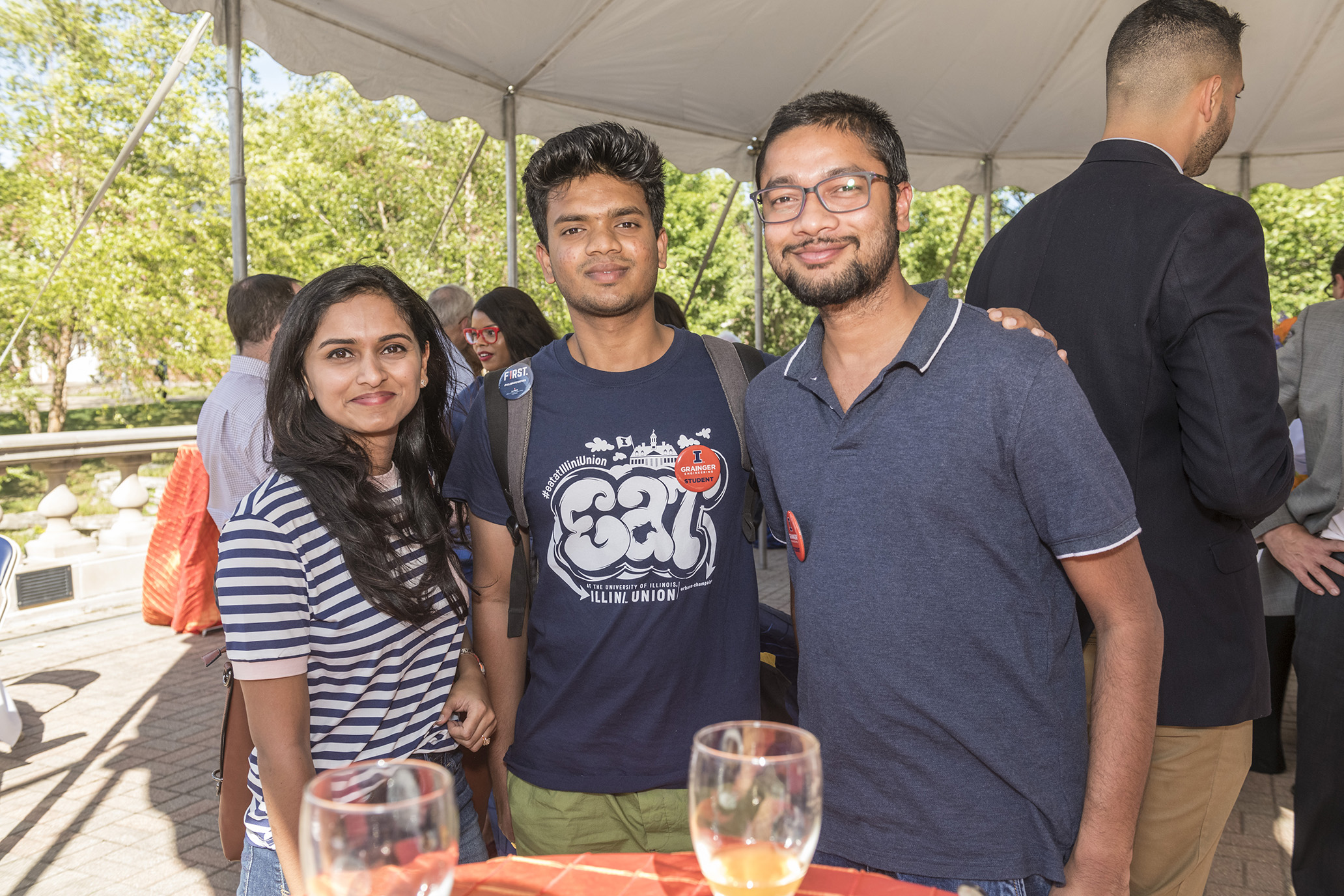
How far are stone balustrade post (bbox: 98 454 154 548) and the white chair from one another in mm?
3460

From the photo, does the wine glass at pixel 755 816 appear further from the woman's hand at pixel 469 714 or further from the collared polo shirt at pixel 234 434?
the collared polo shirt at pixel 234 434

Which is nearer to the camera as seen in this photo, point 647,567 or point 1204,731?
point 1204,731

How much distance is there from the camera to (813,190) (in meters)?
1.66

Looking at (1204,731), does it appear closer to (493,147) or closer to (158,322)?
(158,322)

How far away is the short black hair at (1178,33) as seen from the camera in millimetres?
1995

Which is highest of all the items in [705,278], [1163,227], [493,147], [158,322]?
[493,147]

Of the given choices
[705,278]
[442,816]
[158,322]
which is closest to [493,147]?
[705,278]

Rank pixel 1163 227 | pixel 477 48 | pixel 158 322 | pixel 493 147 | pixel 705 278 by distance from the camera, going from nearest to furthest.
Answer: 1. pixel 1163 227
2. pixel 477 48
3. pixel 158 322
4. pixel 493 147
5. pixel 705 278

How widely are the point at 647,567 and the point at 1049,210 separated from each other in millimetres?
1221

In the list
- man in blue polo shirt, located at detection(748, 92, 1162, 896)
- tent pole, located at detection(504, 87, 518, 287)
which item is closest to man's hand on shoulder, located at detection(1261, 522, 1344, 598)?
man in blue polo shirt, located at detection(748, 92, 1162, 896)

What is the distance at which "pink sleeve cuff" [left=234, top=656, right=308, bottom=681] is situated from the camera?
1.57 m

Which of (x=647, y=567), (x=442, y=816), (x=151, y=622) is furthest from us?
(x=151, y=622)

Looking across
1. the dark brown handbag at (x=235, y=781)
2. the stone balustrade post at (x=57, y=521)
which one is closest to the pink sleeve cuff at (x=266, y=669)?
the dark brown handbag at (x=235, y=781)

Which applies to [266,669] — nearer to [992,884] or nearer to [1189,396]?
[992,884]
